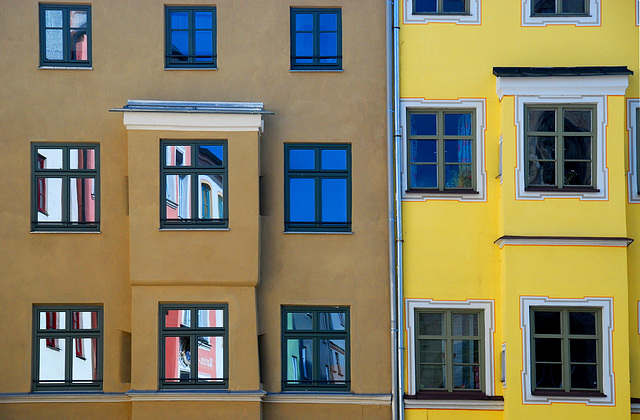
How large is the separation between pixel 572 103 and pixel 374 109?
3.48m

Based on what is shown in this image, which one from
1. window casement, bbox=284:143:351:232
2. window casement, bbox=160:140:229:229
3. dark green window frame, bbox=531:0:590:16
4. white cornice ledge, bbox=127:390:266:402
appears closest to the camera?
white cornice ledge, bbox=127:390:266:402

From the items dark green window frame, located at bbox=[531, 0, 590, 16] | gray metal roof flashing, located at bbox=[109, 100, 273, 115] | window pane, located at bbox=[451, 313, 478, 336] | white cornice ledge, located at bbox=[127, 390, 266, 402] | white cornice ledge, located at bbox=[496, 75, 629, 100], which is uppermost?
dark green window frame, located at bbox=[531, 0, 590, 16]

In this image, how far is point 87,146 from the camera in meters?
19.1

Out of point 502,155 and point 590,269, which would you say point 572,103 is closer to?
point 502,155

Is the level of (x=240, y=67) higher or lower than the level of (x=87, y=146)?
higher

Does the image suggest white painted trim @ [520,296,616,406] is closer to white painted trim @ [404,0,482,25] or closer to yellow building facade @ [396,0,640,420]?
yellow building facade @ [396,0,640,420]

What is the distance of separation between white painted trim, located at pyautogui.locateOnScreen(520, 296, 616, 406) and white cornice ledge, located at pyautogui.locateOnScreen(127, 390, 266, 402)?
4.52 metres

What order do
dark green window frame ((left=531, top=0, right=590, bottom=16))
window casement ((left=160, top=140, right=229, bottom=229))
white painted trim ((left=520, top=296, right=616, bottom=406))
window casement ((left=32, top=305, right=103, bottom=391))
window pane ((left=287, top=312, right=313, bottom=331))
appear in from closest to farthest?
white painted trim ((left=520, top=296, right=616, bottom=406)) → window casement ((left=160, top=140, right=229, bottom=229)) → window casement ((left=32, top=305, right=103, bottom=391)) → window pane ((left=287, top=312, right=313, bottom=331)) → dark green window frame ((left=531, top=0, right=590, bottom=16))

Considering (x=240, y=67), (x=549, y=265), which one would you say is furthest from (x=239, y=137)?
(x=549, y=265)

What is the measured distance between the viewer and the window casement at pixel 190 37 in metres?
19.3

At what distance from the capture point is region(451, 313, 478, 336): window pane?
61.8 ft

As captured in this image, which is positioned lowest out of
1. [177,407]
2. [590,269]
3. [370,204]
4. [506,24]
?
[177,407]

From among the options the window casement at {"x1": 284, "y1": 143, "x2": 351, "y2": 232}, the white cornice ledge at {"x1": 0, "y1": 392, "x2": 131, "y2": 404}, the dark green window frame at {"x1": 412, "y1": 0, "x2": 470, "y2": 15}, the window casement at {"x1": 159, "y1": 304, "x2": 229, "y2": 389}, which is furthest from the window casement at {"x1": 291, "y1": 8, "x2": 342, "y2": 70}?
the white cornice ledge at {"x1": 0, "y1": 392, "x2": 131, "y2": 404}

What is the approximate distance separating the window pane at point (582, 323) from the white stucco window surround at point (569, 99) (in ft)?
6.63
